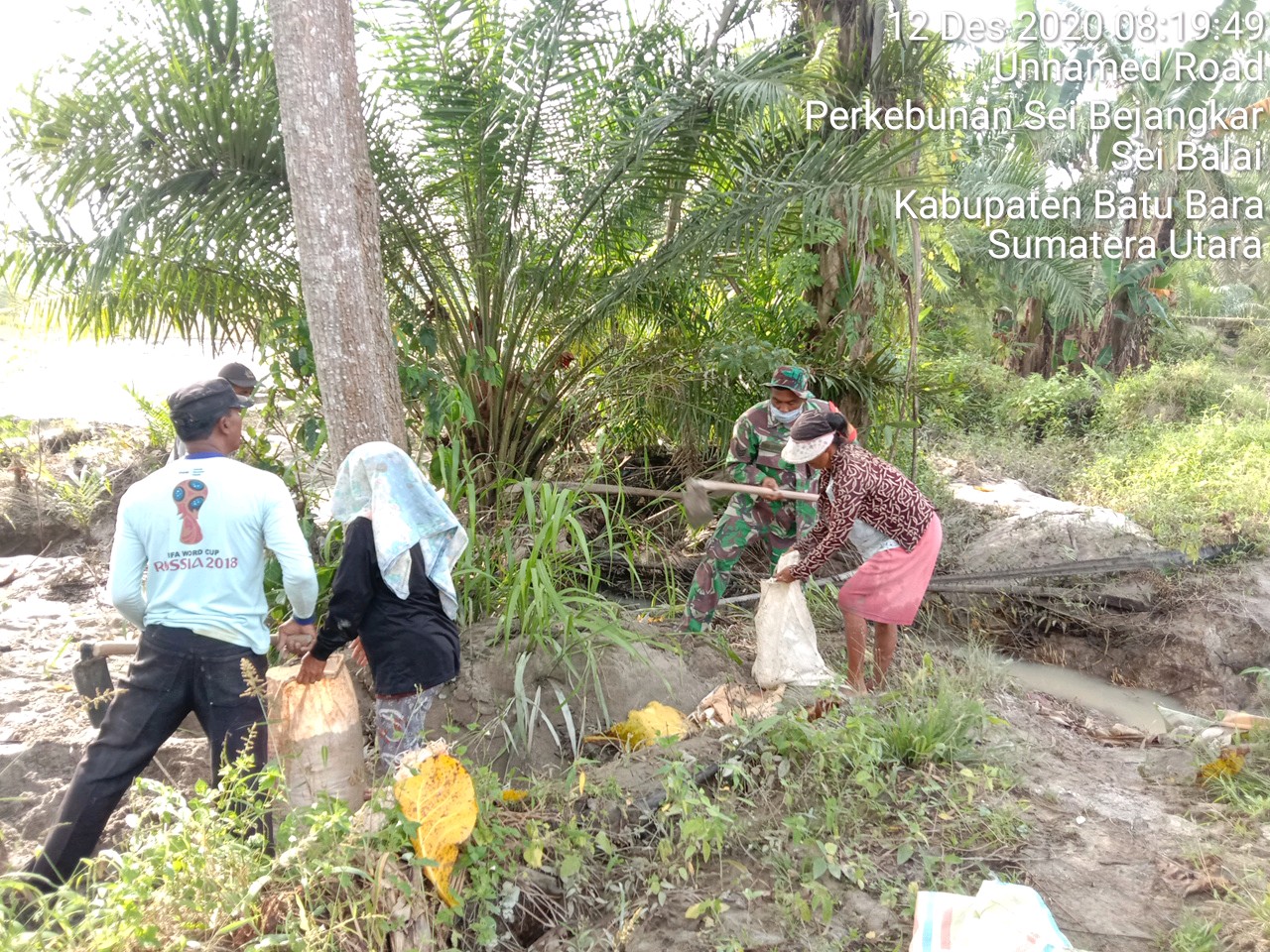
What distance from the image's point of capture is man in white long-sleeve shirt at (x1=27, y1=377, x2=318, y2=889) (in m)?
2.65

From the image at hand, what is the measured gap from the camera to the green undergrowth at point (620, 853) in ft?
7.34

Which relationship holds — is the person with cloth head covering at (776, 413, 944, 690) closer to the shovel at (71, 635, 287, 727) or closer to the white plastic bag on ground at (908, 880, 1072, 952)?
the white plastic bag on ground at (908, 880, 1072, 952)

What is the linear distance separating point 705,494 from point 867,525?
102 centimetres

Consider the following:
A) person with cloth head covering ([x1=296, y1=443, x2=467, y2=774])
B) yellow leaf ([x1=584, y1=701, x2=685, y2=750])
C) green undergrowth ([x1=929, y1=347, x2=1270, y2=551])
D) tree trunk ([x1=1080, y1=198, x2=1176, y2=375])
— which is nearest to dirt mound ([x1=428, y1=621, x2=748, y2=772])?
yellow leaf ([x1=584, y1=701, x2=685, y2=750])

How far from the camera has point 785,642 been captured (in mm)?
4102

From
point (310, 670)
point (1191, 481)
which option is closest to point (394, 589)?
point (310, 670)

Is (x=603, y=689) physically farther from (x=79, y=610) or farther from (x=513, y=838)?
(x=79, y=610)

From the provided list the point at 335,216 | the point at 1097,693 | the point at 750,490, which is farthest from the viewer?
the point at 1097,693

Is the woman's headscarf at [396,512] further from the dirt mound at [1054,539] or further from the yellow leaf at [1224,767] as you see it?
the dirt mound at [1054,539]

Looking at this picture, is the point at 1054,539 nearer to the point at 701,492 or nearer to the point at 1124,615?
the point at 1124,615

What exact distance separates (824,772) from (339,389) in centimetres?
235

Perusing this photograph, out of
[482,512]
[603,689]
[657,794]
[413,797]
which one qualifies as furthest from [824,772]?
[482,512]

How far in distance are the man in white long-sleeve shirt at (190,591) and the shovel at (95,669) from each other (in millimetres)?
438

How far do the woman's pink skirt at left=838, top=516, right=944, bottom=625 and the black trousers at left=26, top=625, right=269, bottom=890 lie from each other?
2539 millimetres
